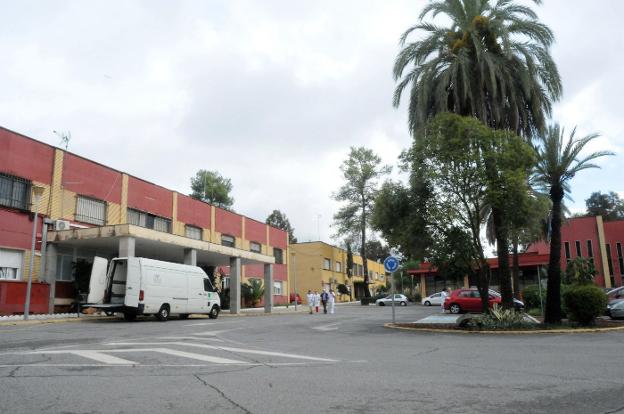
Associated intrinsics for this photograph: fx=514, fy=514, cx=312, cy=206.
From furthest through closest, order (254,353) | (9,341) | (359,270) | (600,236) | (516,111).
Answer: (359,270), (600,236), (516,111), (9,341), (254,353)

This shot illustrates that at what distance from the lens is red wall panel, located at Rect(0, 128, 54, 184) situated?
75.6 feet

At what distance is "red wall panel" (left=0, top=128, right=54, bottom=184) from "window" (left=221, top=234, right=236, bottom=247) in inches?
667

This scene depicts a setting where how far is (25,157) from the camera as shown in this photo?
78.3 ft

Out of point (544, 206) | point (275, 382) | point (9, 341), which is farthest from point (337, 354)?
point (544, 206)

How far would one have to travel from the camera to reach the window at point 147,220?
30562 millimetres

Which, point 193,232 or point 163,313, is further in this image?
point 193,232

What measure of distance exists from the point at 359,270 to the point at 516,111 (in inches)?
2282

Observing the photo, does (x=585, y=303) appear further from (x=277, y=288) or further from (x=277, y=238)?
(x=277, y=238)

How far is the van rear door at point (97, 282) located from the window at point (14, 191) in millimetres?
5891

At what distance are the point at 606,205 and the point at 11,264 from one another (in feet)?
286

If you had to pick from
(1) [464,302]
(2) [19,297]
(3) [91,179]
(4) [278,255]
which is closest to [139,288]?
(2) [19,297]

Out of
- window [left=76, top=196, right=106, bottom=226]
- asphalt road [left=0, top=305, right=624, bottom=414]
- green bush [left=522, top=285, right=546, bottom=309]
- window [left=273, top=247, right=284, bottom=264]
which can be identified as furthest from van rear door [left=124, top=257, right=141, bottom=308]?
window [left=273, top=247, right=284, bottom=264]

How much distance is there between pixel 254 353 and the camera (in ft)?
34.5

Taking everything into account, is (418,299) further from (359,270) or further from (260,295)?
(260,295)
